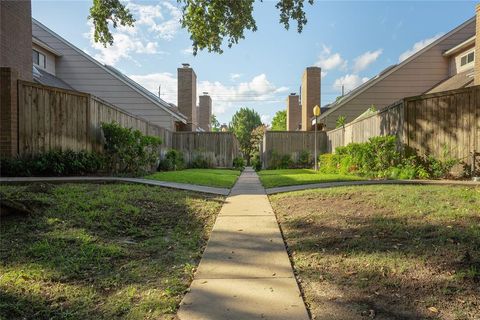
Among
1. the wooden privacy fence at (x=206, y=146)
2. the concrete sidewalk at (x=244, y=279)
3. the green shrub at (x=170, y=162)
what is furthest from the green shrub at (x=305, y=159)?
the concrete sidewalk at (x=244, y=279)

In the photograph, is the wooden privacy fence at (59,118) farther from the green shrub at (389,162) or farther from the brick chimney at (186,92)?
the brick chimney at (186,92)

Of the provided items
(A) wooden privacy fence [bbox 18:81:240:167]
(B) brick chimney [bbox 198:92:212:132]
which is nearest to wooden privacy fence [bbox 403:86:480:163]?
(A) wooden privacy fence [bbox 18:81:240:167]

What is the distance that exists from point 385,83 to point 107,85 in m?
15.8

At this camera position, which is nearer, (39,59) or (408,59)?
(39,59)

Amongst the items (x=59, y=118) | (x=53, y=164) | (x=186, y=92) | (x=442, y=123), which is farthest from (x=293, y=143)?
(x=53, y=164)

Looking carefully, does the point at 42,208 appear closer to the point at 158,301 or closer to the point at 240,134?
the point at 158,301

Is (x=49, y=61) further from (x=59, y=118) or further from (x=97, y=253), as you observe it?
(x=97, y=253)

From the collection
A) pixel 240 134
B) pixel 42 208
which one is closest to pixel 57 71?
pixel 42 208

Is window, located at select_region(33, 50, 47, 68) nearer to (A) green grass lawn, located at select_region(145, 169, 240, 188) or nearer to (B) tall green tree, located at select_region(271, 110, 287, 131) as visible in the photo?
(A) green grass lawn, located at select_region(145, 169, 240, 188)

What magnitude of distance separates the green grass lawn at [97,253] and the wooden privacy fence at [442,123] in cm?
612

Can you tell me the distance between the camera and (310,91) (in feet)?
77.2

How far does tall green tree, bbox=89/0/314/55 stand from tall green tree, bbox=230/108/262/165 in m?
39.9

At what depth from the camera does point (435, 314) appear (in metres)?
2.35

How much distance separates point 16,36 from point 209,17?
257 inches
